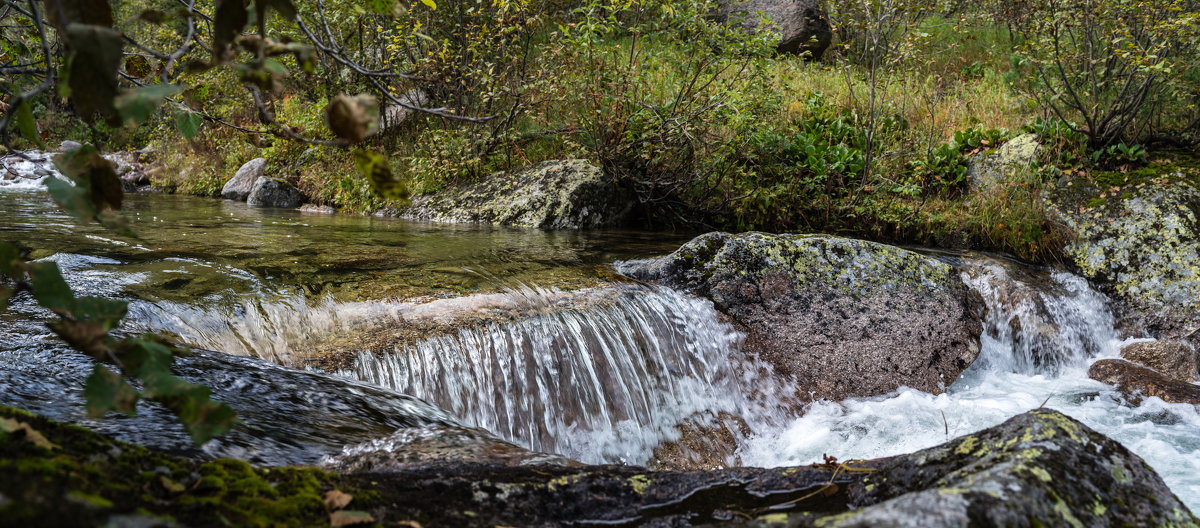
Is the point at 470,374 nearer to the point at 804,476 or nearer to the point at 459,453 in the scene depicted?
the point at 459,453

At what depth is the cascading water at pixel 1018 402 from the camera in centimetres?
453

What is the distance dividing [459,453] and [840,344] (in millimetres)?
4115

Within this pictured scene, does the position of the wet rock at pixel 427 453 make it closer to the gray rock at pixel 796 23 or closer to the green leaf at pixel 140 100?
the green leaf at pixel 140 100

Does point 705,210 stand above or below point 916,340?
above

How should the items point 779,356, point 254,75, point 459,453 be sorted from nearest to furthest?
point 254,75, point 459,453, point 779,356

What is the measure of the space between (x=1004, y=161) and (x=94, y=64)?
9755 millimetres

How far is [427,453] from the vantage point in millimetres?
2090

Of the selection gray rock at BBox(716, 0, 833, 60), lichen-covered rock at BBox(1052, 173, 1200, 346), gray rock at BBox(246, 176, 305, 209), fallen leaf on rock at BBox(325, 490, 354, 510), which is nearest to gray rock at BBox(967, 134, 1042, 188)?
lichen-covered rock at BBox(1052, 173, 1200, 346)

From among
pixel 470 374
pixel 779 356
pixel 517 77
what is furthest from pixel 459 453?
pixel 517 77

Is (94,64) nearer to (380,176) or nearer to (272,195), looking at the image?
(380,176)

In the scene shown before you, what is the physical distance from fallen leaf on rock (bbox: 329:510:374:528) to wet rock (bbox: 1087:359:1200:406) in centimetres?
641

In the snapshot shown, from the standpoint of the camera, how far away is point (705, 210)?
31.7 ft

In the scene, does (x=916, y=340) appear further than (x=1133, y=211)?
No

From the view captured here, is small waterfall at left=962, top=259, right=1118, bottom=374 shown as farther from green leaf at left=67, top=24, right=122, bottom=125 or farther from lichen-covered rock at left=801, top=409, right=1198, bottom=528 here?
green leaf at left=67, top=24, right=122, bottom=125
